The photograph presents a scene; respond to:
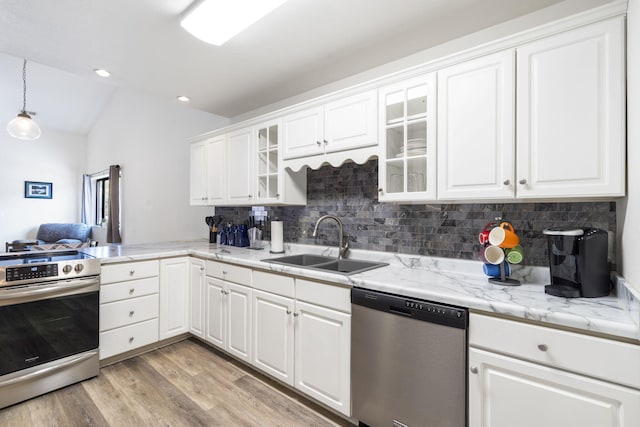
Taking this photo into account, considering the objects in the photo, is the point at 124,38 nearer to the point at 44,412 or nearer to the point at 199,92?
the point at 199,92

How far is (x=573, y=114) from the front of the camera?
4.35ft

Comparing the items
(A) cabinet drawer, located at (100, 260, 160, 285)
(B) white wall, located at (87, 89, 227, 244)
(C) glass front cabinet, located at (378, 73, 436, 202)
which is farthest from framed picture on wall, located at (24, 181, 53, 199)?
(C) glass front cabinet, located at (378, 73, 436, 202)

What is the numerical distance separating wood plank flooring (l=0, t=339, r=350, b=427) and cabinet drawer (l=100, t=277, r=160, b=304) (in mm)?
560

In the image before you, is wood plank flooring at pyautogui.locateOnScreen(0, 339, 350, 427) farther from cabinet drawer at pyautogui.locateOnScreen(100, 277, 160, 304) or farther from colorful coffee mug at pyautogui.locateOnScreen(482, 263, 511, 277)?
colorful coffee mug at pyautogui.locateOnScreen(482, 263, 511, 277)

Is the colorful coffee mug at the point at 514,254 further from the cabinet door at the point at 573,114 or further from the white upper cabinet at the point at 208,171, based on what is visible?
the white upper cabinet at the point at 208,171

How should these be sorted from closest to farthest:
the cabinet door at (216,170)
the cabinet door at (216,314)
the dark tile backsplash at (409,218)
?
the dark tile backsplash at (409,218) < the cabinet door at (216,314) < the cabinet door at (216,170)

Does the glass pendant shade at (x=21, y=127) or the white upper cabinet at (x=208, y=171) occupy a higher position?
the glass pendant shade at (x=21, y=127)

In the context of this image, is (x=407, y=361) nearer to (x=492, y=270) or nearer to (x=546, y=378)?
(x=546, y=378)

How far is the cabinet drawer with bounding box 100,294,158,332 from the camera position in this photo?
2430mm

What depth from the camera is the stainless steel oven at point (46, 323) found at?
1.95 meters

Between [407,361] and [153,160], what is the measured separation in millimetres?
4889

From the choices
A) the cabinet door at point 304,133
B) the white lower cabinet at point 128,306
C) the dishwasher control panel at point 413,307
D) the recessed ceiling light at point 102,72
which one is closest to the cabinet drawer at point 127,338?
the white lower cabinet at point 128,306

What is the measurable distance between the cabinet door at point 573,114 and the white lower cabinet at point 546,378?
0.64 m

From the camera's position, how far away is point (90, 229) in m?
6.91
